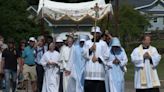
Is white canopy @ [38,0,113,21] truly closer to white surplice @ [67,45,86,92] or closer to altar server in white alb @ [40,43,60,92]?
altar server in white alb @ [40,43,60,92]

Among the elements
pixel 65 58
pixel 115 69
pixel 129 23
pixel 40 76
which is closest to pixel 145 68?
pixel 115 69

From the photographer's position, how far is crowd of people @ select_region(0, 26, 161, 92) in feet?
45.3

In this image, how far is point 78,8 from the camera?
87.5 feet

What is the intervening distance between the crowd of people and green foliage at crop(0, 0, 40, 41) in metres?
14.4

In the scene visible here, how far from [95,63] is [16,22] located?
915 inches

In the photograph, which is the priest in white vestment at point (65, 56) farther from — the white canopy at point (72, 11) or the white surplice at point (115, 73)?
the white canopy at point (72, 11)

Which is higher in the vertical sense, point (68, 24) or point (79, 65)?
point (68, 24)

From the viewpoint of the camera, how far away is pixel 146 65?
45.3 feet

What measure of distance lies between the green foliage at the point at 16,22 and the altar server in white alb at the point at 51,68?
18181 mm

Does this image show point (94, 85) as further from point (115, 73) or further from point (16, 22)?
point (16, 22)

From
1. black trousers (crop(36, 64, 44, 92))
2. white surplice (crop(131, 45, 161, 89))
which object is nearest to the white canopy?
black trousers (crop(36, 64, 44, 92))

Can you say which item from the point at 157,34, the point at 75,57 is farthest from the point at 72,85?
the point at 157,34

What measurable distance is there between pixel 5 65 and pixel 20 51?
220 centimetres

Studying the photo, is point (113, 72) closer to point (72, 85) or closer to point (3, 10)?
point (72, 85)
